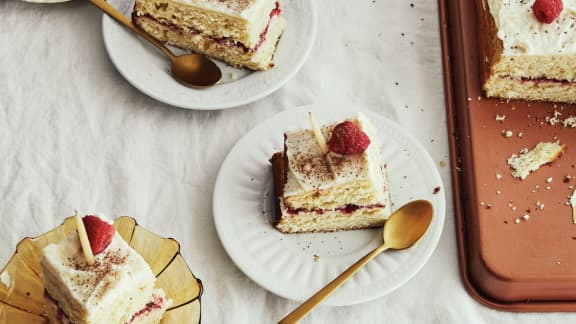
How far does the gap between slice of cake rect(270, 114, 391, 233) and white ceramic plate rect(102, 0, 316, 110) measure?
41 cm

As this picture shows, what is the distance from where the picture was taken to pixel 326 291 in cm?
216

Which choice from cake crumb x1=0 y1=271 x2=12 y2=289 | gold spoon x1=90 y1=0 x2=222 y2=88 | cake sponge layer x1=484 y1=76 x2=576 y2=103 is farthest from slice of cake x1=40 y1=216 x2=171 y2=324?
cake sponge layer x1=484 y1=76 x2=576 y2=103

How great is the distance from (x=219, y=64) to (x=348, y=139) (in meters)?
0.87

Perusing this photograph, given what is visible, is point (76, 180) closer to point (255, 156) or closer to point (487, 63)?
point (255, 156)

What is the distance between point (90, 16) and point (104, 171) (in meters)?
0.78

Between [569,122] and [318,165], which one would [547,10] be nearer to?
[569,122]

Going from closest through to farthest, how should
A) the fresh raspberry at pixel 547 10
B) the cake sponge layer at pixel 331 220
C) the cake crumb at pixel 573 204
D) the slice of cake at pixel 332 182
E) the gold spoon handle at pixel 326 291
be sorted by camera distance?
the gold spoon handle at pixel 326 291, the slice of cake at pixel 332 182, the cake sponge layer at pixel 331 220, the cake crumb at pixel 573 204, the fresh raspberry at pixel 547 10

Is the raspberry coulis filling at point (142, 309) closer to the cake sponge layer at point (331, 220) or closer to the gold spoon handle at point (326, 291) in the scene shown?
the gold spoon handle at point (326, 291)

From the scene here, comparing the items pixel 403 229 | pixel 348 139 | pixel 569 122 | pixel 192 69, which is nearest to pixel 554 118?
pixel 569 122

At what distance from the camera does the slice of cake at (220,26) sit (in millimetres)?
2699

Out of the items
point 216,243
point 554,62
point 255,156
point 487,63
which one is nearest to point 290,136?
point 255,156

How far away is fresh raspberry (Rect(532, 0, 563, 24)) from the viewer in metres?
2.60

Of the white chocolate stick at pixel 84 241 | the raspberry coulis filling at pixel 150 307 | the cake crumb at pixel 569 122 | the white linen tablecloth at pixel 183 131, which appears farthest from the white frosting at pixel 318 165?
the cake crumb at pixel 569 122

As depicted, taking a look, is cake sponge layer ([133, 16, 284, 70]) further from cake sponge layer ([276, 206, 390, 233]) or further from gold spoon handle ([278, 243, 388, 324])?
gold spoon handle ([278, 243, 388, 324])
